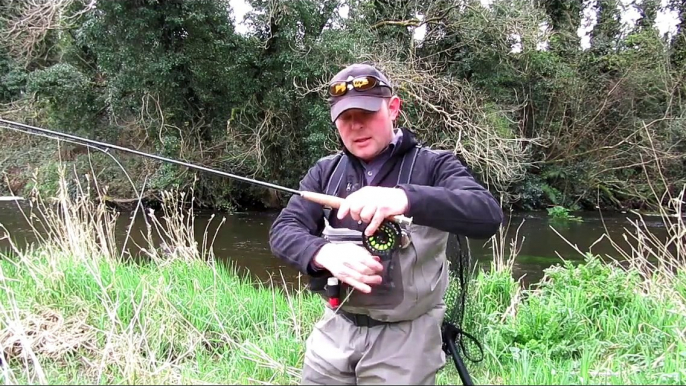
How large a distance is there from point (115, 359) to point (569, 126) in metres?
16.6

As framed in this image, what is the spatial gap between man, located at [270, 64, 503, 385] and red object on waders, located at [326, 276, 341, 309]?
1.2 inches

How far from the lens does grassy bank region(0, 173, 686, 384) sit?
208cm

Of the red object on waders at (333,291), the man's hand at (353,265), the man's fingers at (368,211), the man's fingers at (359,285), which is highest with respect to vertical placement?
the man's fingers at (368,211)

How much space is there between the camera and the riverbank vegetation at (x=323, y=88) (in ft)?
41.3

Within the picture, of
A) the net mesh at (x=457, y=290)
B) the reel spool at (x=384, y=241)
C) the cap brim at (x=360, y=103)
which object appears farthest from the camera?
the net mesh at (x=457, y=290)

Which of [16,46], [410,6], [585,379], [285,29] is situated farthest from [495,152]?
[16,46]

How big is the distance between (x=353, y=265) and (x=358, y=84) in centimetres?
61

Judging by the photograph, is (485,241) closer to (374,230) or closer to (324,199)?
(324,199)

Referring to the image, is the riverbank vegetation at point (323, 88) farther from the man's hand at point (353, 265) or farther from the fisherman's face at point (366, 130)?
the man's hand at point (353, 265)

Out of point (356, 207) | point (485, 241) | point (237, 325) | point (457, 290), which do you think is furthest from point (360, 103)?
point (485, 241)

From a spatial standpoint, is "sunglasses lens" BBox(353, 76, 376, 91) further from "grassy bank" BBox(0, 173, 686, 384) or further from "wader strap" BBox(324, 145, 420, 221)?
"grassy bank" BBox(0, 173, 686, 384)

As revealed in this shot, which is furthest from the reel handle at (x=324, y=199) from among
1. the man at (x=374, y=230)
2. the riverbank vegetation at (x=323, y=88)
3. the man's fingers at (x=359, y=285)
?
the riverbank vegetation at (x=323, y=88)

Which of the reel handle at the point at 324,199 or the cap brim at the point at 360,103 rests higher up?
the cap brim at the point at 360,103

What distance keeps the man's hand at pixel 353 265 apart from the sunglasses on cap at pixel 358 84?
52cm
